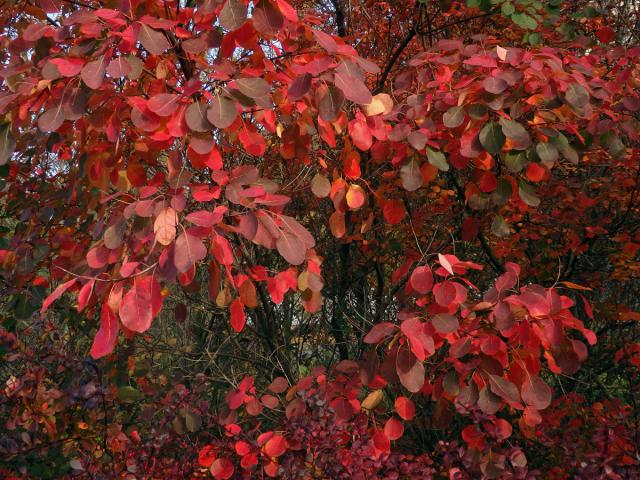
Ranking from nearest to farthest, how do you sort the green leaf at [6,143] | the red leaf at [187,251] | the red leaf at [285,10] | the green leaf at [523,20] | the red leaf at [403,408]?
the red leaf at [187,251] → the red leaf at [285,10] → the green leaf at [6,143] → the red leaf at [403,408] → the green leaf at [523,20]

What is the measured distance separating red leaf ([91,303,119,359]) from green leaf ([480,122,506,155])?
53.9 inches

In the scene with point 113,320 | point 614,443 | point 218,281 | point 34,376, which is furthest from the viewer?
point 34,376

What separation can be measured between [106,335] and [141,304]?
0.12m

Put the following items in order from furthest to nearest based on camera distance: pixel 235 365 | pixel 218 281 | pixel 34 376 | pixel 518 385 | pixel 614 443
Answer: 1. pixel 235 365
2. pixel 34 376
3. pixel 614 443
4. pixel 518 385
5. pixel 218 281

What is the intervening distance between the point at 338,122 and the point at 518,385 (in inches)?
43.2

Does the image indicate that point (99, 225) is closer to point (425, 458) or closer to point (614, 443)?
point (425, 458)

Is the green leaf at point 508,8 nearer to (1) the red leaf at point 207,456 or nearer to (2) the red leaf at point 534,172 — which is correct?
(2) the red leaf at point 534,172

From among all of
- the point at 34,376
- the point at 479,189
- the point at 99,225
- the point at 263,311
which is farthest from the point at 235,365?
the point at 99,225

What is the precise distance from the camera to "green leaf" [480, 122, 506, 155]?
2375 millimetres

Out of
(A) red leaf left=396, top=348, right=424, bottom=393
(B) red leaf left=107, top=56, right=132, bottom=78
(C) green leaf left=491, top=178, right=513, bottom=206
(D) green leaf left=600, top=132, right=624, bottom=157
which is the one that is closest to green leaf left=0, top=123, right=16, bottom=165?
(B) red leaf left=107, top=56, right=132, bottom=78

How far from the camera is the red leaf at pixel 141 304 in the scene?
171 cm

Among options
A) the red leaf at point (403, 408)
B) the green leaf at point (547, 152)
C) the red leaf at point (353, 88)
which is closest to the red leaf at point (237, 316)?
the red leaf at point (403, 408)

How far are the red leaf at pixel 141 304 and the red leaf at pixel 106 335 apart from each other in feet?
0.12

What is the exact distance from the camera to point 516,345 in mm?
2408
